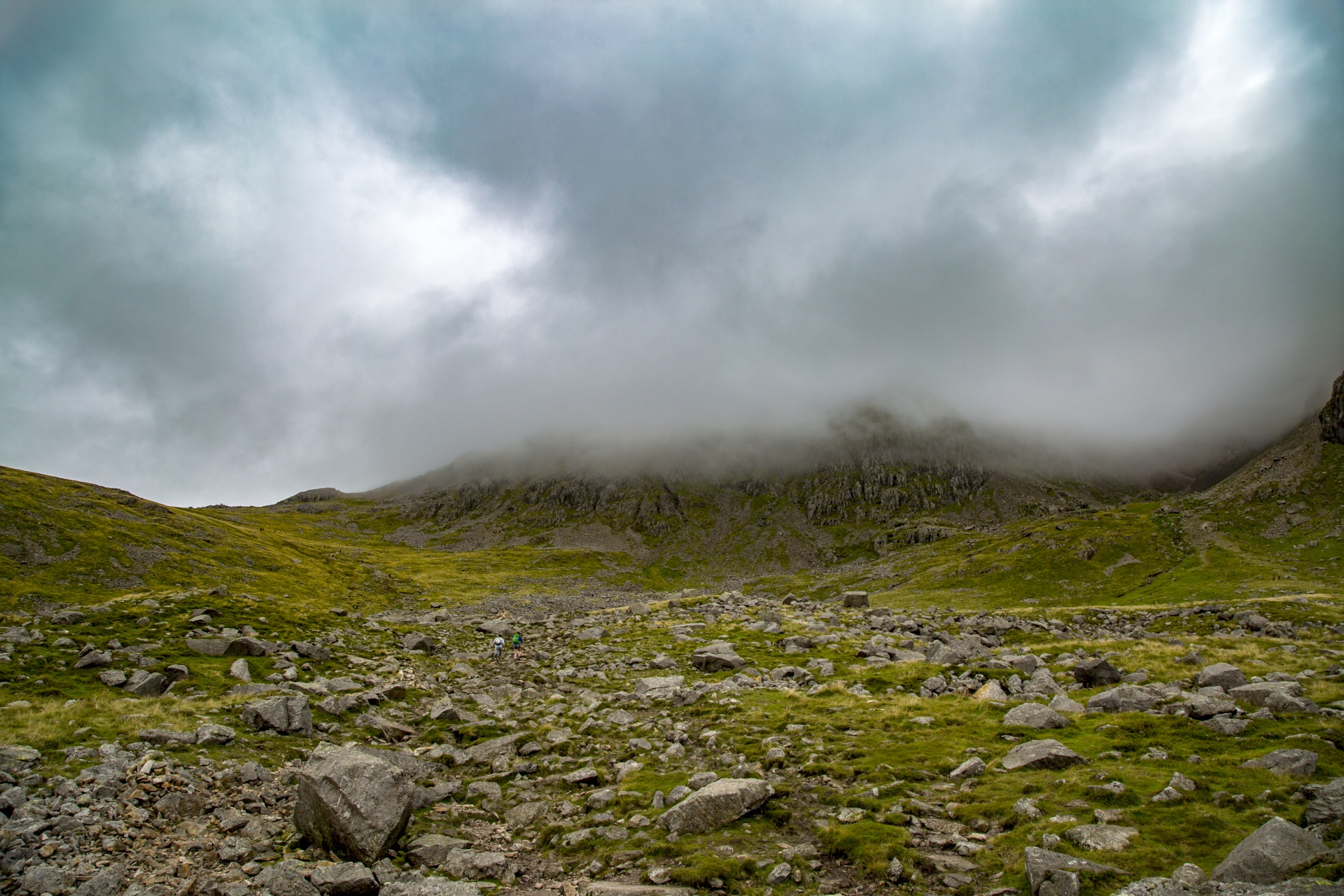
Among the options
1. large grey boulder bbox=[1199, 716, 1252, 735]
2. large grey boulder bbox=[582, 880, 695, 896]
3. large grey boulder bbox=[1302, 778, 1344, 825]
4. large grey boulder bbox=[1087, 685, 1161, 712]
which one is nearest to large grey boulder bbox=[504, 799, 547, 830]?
large grey boulder bbox=[582, 880, 695, 896]

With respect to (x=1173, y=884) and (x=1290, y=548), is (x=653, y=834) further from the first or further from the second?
(x=1290, y=548)

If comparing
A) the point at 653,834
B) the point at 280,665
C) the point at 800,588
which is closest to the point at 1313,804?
the point at 653,834

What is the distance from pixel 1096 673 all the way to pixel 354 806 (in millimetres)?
30680

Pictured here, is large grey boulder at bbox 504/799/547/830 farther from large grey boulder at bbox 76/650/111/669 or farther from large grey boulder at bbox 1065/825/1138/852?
large grey boulder at bbox 76/650/111/669

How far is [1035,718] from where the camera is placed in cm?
2028

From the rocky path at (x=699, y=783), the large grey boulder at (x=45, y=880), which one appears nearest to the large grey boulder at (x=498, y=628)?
the rocky path at (x=699, y=783)

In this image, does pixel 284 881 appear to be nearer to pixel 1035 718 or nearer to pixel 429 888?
pixel 429 888

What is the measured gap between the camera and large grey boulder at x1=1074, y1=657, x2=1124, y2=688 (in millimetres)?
26406

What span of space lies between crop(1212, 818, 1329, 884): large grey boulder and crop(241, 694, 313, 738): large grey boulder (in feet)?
86.8

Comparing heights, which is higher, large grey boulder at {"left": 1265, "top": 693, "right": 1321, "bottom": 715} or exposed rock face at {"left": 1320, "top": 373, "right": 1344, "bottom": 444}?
exposed rock face at {"left": 1320, "top": 373, "right": 1344, "bottom": 444}

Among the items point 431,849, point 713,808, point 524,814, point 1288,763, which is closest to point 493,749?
point 524,814

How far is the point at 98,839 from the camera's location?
12961mm

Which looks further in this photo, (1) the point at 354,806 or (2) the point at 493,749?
(2) the point at 493,749

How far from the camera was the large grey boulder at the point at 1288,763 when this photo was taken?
1305 centimetres
